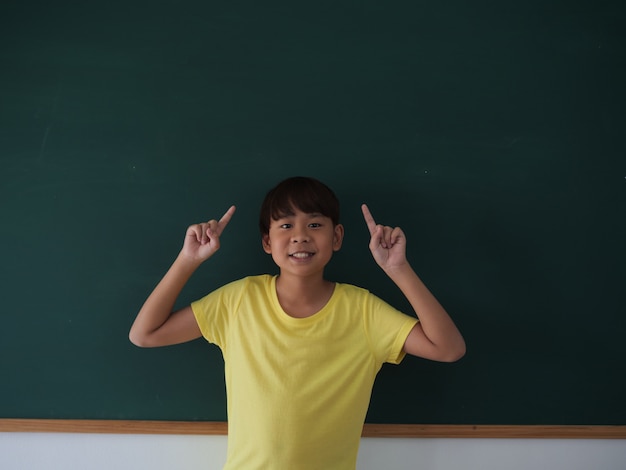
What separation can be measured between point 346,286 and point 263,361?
13.8 inches

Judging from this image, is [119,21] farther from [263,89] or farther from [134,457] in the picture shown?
[134,457]

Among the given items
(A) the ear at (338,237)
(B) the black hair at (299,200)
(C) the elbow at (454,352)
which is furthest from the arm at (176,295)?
(C) the elbow at (454,352)

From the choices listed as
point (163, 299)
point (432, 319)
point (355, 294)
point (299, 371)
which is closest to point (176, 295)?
point (163, 299)

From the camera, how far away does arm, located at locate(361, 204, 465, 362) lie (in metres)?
1.47

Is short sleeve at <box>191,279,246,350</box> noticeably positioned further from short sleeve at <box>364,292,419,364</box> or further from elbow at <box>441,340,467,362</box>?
elbow at <box>441,340,467,362</box>

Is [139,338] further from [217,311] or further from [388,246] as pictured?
[388,246]

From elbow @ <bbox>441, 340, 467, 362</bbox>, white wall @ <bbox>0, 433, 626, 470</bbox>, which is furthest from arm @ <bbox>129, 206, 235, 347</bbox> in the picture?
elbow @ <bbox>441, 340, 467, 362</bbox>

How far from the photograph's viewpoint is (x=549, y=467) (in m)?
1.77

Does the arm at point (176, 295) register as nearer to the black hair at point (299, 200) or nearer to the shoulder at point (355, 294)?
the black hair at point (299, 200)

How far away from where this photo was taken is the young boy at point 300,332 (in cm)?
147

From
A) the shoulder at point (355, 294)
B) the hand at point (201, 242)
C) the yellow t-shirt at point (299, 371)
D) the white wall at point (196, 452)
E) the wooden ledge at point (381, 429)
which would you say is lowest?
the white wall at point (196, 452)

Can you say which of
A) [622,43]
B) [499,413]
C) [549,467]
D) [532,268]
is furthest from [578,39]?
[549,467]

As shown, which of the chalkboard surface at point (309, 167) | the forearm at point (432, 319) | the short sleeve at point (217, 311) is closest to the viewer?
the forearm at point (432, 319)

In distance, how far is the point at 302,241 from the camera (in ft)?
4.91
